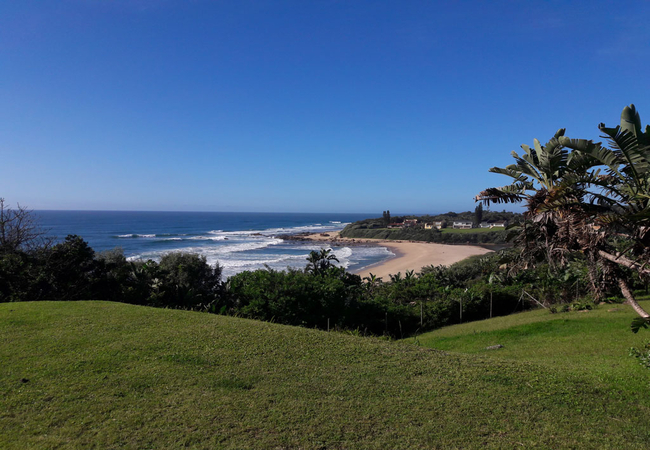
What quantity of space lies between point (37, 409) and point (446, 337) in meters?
11.3

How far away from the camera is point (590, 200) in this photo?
6.07m

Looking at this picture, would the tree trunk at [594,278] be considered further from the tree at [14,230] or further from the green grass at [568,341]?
the tree at [14,230]

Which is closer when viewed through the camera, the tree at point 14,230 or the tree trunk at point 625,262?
the tree trunk at point 625,262

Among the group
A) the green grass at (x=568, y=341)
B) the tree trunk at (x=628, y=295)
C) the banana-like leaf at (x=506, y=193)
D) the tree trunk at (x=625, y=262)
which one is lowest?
the green grass at (x=568, y=341)

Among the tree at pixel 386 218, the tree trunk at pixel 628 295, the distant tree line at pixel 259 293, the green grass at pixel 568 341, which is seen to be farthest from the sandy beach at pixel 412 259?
the tree at pixel 386 218

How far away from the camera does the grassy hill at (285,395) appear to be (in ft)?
14.5

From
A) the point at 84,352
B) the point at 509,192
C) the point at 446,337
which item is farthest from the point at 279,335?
the point at 446,337

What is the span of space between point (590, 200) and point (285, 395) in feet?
18.7

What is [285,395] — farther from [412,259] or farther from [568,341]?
[412,259]

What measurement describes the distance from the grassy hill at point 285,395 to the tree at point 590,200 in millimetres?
1916

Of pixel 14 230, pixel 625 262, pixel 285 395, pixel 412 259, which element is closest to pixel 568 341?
pixel 625 262

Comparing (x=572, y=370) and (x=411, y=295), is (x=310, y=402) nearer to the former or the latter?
(x=572, y=370)

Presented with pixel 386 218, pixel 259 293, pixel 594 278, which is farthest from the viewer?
pixel 386 218

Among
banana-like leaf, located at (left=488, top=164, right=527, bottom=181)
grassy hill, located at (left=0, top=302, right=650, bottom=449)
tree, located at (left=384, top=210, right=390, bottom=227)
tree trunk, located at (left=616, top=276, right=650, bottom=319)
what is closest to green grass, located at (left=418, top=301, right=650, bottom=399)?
grassy hill, located at (left=0, top=302, right=650, bottom=449)
